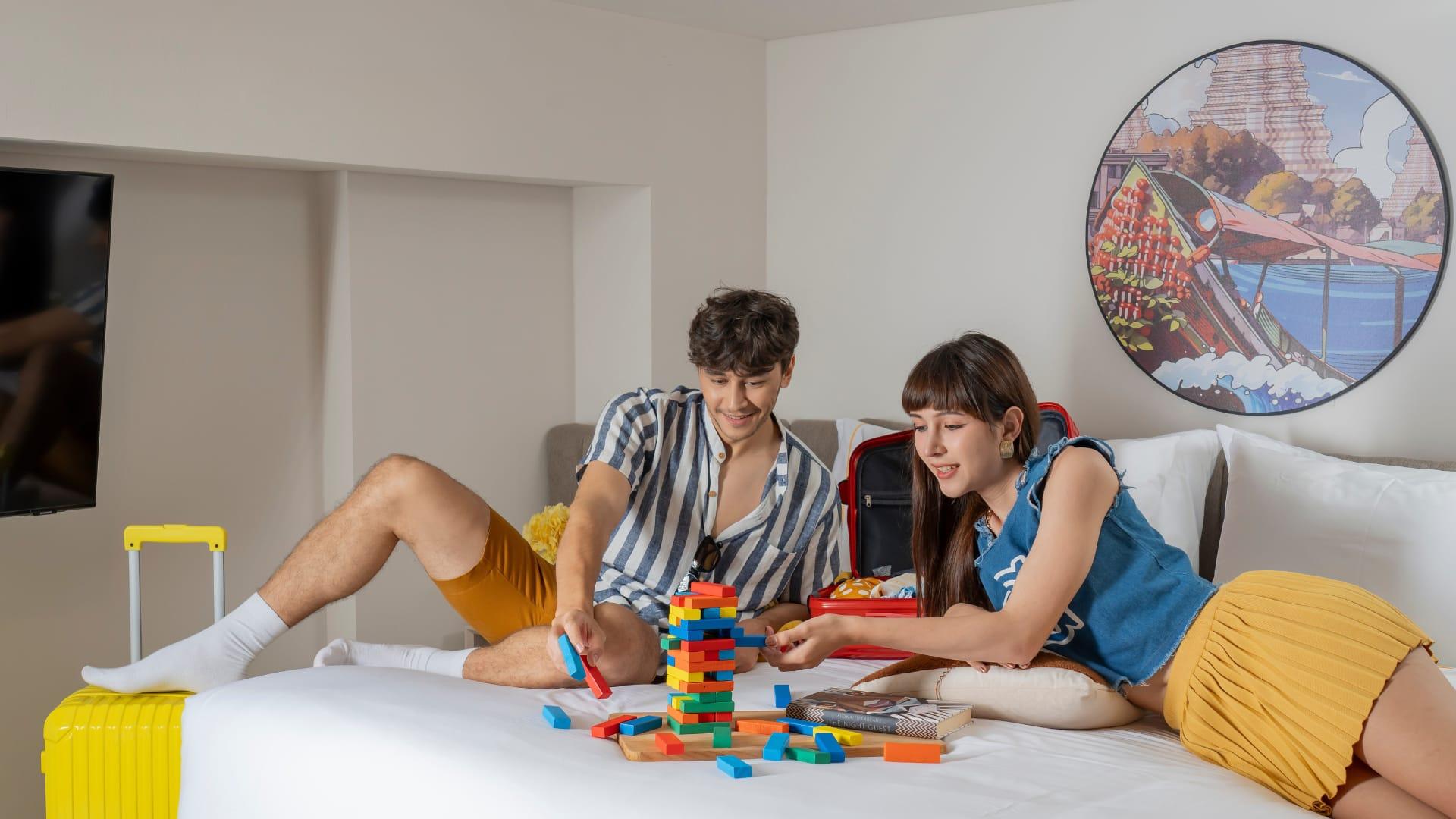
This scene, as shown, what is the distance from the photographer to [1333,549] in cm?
285

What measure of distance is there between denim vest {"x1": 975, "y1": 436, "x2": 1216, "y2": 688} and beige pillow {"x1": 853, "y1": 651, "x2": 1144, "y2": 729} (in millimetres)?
50

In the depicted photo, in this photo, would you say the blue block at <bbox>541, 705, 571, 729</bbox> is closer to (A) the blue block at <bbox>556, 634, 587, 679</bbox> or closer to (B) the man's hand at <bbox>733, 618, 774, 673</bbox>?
(A) the blue block at <bbox>556, 634, 587, 679</bbox>

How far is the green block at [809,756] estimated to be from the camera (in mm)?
1836

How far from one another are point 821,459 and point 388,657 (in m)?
1.57

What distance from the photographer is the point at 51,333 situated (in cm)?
280

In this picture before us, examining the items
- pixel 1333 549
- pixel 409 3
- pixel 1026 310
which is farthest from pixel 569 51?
pixel 1333 549

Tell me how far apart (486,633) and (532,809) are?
37.9 inches

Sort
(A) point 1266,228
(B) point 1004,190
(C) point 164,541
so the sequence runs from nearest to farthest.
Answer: (C) point 164,541 → (A) point 1266,228 → (B) point 1004,190

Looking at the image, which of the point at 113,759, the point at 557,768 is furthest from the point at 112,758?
the point at 557,768

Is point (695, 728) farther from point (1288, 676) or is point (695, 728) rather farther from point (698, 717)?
point (1288, 676)

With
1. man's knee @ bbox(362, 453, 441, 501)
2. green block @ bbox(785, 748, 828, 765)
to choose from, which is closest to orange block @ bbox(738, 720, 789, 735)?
green block @ bbox(785, 748, 828, 765)

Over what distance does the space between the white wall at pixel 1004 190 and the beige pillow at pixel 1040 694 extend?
1.54 m

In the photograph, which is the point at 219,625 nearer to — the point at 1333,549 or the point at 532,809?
the point at 532,809

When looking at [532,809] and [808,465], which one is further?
[808,465]
